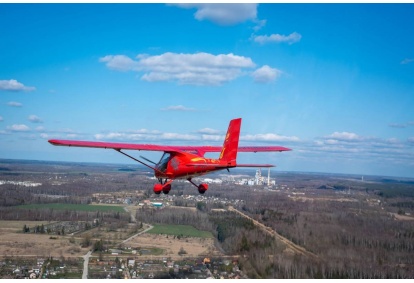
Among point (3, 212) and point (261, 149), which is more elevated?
point (261, 149)

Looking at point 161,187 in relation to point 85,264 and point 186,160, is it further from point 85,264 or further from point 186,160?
point 85,264

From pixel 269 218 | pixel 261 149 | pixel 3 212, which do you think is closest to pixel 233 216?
pixel 269 218

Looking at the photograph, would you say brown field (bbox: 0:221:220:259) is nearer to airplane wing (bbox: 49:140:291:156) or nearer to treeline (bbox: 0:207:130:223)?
treeline (bbox: 0:207:130:223)

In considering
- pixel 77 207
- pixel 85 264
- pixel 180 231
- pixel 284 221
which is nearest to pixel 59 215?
pixel 77 207

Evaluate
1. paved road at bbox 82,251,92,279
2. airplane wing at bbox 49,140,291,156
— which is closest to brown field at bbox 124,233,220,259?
paved road at bbox 82,251,92,279
